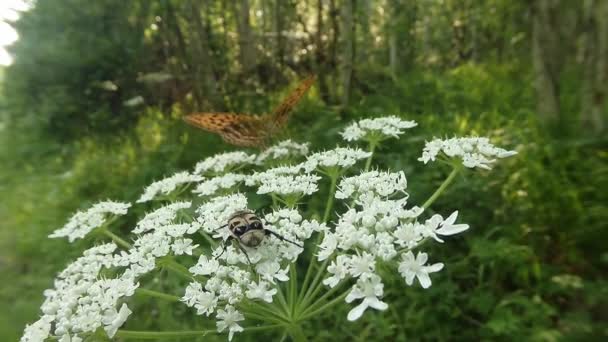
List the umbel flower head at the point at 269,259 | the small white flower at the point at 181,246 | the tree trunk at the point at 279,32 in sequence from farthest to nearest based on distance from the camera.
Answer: the tree trunk at the point at 279,32 < the small white flower at the point at 181,246 < the umbel flower head at the point at 269,259

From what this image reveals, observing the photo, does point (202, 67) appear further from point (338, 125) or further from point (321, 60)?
point (338, 125)

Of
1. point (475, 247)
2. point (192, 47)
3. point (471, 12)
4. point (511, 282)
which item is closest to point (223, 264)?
point (475, 247)

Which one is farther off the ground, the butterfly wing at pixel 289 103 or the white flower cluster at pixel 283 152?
the butterfly wing at pixel 289 103

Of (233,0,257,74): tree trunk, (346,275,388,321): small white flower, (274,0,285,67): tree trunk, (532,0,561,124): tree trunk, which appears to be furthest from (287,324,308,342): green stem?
(274,0,285,67): tree trunk

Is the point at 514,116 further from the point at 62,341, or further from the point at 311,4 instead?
the point at 62,341

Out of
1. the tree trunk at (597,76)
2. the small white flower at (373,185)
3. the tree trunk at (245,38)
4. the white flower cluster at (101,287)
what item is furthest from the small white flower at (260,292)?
the tree trunk at (245,38)

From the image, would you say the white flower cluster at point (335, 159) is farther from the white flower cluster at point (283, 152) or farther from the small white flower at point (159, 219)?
the small white flower at point (159, 219)

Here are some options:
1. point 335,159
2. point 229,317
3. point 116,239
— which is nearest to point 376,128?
point 335,159
